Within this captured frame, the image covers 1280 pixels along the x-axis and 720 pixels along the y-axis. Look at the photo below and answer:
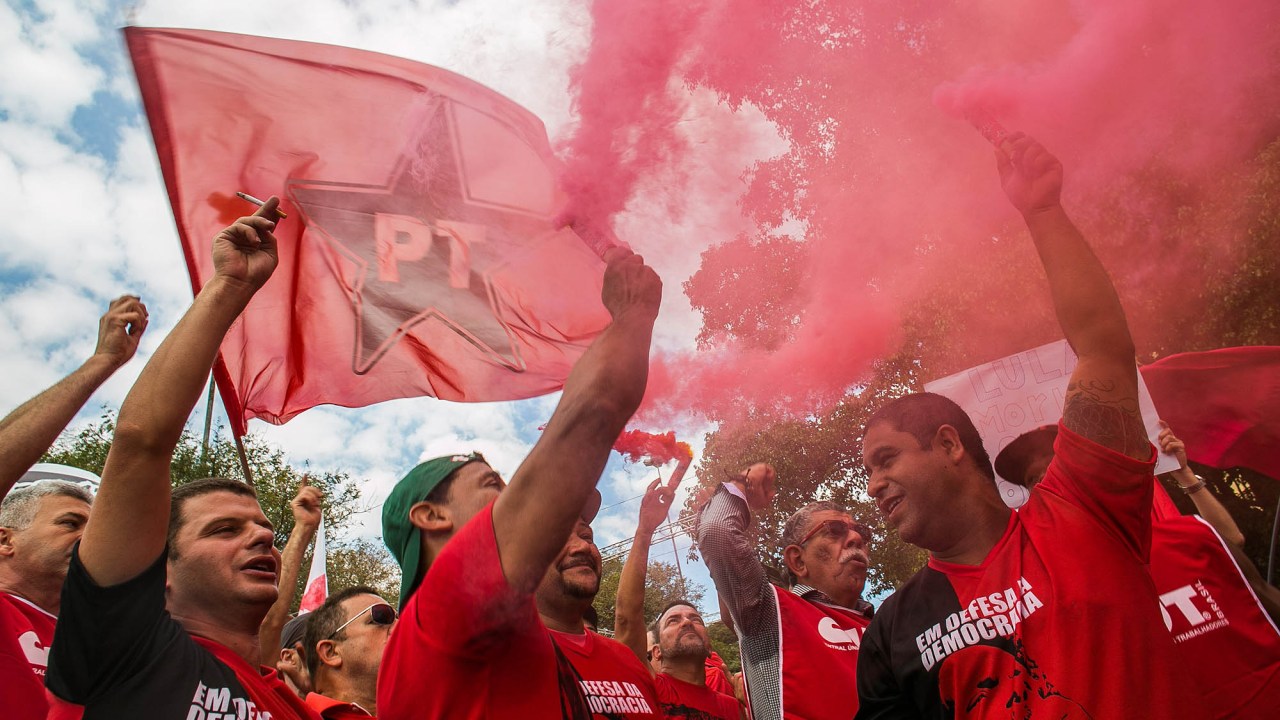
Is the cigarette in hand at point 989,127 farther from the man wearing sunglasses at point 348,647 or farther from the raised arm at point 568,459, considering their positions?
the man wearing sunglasses at point 348,647

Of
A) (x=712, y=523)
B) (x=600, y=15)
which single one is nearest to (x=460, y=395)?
(x=712, y=523)

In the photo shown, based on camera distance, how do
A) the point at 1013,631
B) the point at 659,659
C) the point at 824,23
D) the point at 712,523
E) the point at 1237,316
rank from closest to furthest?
1. the point at 1013,631
2. the point at 824,23
3. the point at 712,523
4. the point at 659,659
5. the point at 1237,316

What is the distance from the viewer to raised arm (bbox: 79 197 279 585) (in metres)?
2.00

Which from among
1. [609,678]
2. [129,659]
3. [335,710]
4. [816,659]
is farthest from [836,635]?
[129,659]

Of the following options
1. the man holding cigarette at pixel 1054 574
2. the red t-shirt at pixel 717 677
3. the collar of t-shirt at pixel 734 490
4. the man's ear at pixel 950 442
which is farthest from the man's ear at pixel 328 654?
the man's ear at pixel 950 442

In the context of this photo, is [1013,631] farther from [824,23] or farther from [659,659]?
[659,659]

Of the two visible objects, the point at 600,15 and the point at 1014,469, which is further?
the point at 1014,469

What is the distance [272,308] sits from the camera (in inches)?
151

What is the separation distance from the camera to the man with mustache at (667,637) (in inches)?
188

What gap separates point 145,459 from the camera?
2.01 m

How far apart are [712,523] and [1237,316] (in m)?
5.76

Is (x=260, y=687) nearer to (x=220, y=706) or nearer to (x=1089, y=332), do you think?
(x=220, y=706)

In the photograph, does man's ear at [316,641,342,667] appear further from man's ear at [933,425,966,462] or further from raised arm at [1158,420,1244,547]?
raised arm at [1158,420,1244,547]

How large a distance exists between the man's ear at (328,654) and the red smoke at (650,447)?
1.96m
